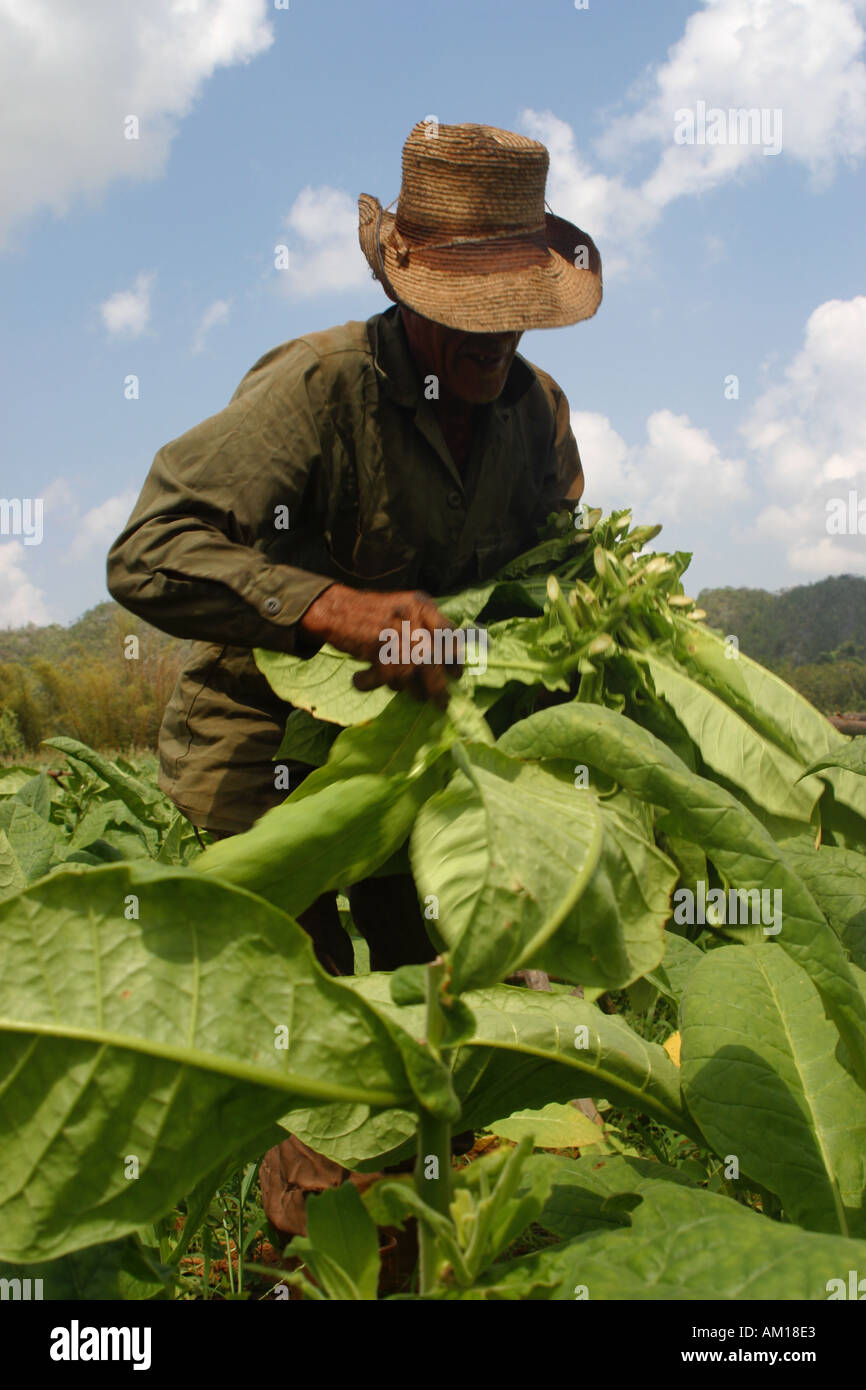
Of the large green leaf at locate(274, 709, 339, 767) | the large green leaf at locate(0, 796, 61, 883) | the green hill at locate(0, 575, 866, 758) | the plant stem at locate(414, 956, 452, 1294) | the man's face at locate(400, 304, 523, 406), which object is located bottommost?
the plant stem at locate(414, 956, 452, 1294)

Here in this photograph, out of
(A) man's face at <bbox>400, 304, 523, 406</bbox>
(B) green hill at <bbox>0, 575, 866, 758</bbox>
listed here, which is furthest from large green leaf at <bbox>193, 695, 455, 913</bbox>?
(A) man's face at <bbox>400, 304, 523, 406</bbox>

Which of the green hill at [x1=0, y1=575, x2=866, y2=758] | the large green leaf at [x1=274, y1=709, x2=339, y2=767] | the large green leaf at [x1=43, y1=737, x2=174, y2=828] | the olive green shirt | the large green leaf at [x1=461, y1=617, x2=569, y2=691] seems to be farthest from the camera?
the green hill at [x1=0, y1=575, x2=866, y2=758]

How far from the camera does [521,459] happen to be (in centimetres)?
279

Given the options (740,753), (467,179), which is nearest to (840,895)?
(740,753)

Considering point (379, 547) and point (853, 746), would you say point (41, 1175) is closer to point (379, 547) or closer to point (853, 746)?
point (853, 746)

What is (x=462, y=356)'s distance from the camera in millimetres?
2375

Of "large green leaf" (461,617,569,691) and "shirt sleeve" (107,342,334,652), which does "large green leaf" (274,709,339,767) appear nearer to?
"shirt sleeve" (107,342,334,652)

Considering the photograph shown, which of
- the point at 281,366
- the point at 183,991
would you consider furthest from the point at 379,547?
the point at 183,991

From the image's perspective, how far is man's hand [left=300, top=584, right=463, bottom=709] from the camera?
1457 millimetres

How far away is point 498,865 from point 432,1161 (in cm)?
28

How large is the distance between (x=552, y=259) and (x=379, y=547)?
82cm

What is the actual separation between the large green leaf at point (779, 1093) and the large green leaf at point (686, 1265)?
0.89 ft

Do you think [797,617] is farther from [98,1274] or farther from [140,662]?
[98,1274]

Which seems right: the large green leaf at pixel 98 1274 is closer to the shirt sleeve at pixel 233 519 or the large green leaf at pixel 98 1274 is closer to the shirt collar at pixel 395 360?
the shirt sleeve at pixel 233 519
